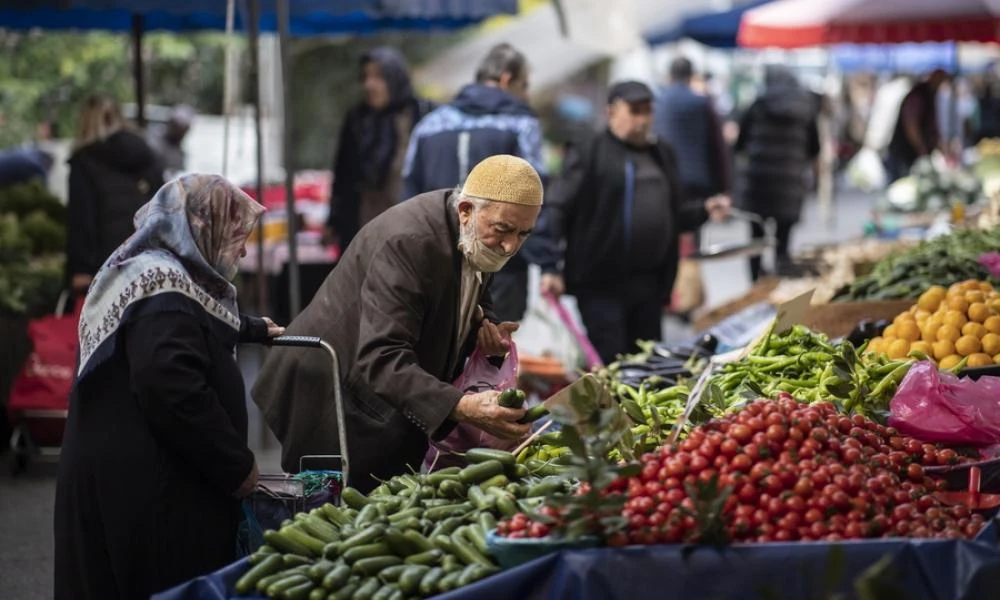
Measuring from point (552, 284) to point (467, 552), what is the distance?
4775 mm

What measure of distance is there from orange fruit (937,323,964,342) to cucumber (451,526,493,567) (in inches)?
120

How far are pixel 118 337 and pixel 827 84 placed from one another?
97.6ft

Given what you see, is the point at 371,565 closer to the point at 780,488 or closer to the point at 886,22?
the point at 780,488

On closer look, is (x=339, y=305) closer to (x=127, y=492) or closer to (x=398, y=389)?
(x=398, y=389)

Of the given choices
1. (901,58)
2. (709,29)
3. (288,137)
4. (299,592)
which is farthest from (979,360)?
(901,58)

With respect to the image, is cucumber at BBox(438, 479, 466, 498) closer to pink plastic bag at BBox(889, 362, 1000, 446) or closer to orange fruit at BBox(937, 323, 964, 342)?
pink plastic bag at BBox(889, 362, 1000, 446)

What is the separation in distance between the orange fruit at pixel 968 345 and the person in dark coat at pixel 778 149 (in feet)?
24.5

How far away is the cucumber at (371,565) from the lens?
13.0ft

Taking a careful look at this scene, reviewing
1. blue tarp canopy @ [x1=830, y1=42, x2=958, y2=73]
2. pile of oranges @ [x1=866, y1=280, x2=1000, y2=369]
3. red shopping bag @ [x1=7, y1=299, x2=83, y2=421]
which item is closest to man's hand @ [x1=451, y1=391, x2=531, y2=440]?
pile of oranges @ [x1=866, y1=280, x2=1000, y2=369]

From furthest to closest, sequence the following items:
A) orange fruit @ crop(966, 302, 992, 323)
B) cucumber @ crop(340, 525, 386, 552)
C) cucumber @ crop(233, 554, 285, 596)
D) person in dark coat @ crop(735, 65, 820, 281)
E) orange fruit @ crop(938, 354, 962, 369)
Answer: person in dark coat @ crop(735, 65, 820, 281) < orange fruit @ crop(966, 302, 992, 323) < orange fruit @ crop(938, 354, 962, 369) < cucumber @ crop(340, 525, 386, 552) < cucumber @ crop(233, 554, 285, 596)

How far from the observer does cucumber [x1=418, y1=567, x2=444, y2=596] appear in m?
3.89

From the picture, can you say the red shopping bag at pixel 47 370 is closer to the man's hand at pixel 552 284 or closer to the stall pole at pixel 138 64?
the man's hand at pixel 552 284

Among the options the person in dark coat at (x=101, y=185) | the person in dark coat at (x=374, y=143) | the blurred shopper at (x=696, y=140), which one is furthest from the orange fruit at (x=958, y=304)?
the blurred shopper at (x=696, y=140)

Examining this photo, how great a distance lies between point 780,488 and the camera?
4.01 meters
